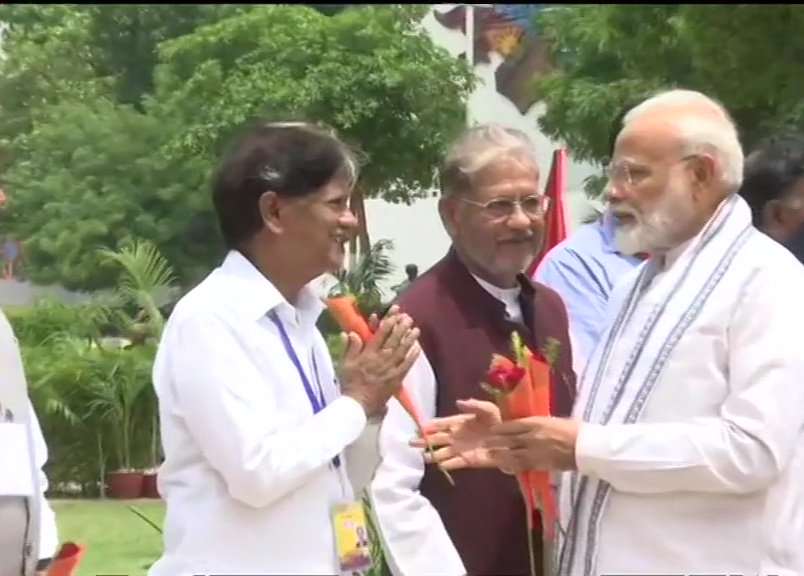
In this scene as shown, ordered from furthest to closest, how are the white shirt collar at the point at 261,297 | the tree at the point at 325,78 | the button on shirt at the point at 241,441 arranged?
the tree at the point at 325,78 → the white shirt collar at the point at 261,297 → the button on shirt at the point at 241,441

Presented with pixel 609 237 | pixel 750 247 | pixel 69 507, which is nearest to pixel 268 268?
pixel 750 247

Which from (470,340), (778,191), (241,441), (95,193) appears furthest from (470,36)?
(241,441)

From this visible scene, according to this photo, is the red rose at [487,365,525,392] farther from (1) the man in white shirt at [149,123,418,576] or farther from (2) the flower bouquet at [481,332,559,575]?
(1) the man in white shirt at [149,123,418,576]

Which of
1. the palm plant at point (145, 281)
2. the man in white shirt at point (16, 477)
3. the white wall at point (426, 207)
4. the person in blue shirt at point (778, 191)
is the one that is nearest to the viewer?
the man in white shirt at point (16, 477)

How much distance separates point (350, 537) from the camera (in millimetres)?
2270

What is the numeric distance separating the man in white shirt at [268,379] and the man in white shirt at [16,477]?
33 centimetres

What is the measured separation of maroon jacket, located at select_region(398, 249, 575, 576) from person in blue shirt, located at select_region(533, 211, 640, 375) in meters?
0.35

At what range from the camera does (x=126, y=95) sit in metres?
9.25

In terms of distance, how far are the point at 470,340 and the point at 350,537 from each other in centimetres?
53

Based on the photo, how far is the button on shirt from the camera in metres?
2.12

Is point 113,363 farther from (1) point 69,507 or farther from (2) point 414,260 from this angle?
(2) point 414,260

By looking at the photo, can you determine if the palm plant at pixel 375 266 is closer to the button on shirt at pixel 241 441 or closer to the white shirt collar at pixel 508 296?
the white shirt collar at pixel 508 296

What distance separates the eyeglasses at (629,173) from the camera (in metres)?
2.32

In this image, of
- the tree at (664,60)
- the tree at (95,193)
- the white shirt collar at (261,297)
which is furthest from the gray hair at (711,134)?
the tree at (95,193)
